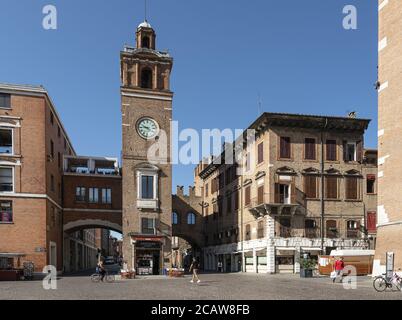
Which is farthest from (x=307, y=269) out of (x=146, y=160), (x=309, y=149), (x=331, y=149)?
(x=146, y=160)

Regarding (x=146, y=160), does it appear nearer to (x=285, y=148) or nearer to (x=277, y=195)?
(x=277, y=195)

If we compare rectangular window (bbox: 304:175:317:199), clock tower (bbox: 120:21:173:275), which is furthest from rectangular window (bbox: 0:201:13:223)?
rectangular window (bbox: 304:175:317:199)

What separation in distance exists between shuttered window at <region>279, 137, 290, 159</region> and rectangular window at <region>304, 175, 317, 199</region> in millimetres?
2710

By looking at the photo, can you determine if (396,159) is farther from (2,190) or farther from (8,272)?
(2,190)

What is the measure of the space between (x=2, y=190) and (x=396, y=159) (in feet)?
101

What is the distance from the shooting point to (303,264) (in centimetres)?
3569

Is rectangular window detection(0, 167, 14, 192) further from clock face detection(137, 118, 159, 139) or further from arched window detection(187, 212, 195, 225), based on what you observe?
arched window detection(187, 212, 195, 225)

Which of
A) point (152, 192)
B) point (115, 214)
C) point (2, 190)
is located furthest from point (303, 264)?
point (2, 190)

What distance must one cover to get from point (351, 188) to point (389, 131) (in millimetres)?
12689

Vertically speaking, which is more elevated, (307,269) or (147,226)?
(147,226)

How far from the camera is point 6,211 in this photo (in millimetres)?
38594

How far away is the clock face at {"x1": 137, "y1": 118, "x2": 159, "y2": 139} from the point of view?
45406 mm

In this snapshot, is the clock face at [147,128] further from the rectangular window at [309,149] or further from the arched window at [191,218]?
the arched window at [191,218]

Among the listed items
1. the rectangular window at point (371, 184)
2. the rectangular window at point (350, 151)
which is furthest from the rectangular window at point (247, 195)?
the rectangular window at point (371, 184)
